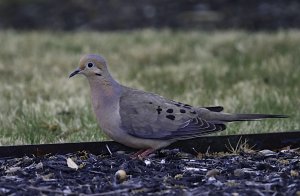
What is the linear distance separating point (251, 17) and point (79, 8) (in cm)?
327

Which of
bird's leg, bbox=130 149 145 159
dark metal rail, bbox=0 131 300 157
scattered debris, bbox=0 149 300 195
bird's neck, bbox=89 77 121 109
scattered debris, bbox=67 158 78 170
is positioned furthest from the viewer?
dark metal rail, bbox=0 131 300 157

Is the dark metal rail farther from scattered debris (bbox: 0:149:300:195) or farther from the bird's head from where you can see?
the bird's head

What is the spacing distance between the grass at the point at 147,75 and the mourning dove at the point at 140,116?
84cm

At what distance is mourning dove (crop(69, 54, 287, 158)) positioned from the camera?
480 centimetres

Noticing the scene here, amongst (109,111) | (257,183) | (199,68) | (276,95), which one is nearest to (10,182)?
(109,111)

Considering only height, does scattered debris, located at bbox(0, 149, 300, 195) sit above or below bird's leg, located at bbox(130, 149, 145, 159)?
below

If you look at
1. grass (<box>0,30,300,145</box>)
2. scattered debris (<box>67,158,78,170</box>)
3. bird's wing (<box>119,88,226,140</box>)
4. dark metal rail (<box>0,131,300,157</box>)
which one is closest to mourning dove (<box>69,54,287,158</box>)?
bird's wing (<box>119,88,226,140</box>)

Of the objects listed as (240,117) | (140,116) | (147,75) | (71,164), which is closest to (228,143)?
(240,117)

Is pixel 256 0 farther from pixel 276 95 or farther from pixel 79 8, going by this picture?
pixel 276 95

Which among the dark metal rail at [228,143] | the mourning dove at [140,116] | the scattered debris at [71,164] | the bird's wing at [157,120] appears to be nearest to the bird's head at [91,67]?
the mourning dove at [140,116]

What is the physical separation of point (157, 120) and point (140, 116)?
0.11m

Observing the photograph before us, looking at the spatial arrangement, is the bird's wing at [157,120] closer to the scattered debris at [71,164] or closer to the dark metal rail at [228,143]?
the dark metal rail at [228,143]

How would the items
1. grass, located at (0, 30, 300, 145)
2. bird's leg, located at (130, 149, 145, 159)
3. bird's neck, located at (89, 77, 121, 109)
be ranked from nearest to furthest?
bird's leg, located at (130, 149, 145, 159)
bird's neck, located at (89, 77, 121, 109)
grass, located at (0, 30, 300, 145)

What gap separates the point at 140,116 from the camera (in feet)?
15.9
